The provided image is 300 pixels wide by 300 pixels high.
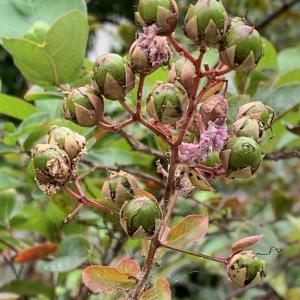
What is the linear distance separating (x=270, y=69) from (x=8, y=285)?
28.3 inches

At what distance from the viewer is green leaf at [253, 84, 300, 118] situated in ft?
4.15

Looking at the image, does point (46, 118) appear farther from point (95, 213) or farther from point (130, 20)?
point (130, 20)

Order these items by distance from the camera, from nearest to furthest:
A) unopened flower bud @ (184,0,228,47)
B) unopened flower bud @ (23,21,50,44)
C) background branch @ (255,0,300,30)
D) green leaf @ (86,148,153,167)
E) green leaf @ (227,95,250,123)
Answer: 1. unopened flower bud @ (184,0,228,47)
2. green leaf @ (227,95,250,123)
3. unopened flower bud @ (23,21,50,44)
4. green leaf @ (86,148,153,167)
5. background branch @ (255,0,300,30)

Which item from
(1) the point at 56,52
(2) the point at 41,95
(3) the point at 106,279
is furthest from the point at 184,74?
(2) the point at 41,95

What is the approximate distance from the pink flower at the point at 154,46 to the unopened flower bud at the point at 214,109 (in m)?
0.07

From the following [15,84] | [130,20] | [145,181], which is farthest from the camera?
[130,20]

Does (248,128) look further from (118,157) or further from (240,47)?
(118,157)

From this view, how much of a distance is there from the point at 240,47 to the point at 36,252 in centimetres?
68

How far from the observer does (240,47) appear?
2.48ft

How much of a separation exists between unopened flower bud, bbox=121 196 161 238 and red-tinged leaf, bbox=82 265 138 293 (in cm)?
8

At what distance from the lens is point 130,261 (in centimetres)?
86

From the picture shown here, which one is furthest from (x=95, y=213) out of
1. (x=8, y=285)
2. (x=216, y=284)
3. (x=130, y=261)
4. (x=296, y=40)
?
(x=296, y=40)

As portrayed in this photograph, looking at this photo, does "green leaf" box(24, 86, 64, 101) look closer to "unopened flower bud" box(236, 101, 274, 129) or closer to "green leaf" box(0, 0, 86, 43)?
"green leaf" box(0, 0, 86, 43)

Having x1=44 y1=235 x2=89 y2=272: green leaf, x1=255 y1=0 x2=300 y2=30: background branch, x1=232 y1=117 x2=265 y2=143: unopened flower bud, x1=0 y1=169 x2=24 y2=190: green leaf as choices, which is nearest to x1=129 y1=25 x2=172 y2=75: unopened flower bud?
x1=232 y1=117 x2=265 y2=143: unopened flower bud
